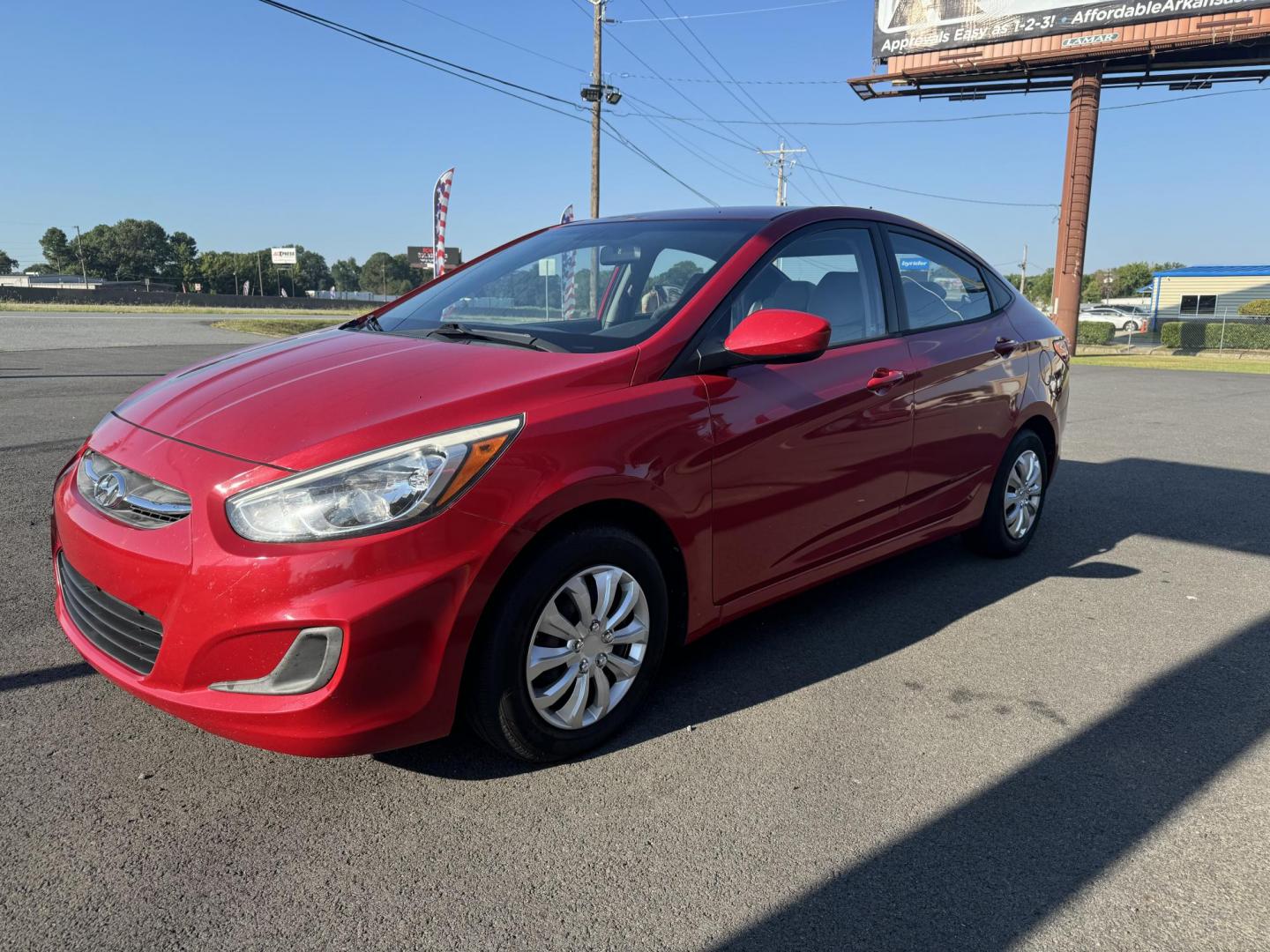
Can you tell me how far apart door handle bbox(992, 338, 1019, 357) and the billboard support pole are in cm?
2237

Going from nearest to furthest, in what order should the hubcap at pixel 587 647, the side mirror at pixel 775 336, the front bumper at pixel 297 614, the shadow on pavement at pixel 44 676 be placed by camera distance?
the front bumper at pixel 297 614
the hubcap at pixel 587 647
the side mirror at pixel 775 336
the shadow on pavement at pixel 44 676

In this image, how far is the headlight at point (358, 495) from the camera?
223 cm

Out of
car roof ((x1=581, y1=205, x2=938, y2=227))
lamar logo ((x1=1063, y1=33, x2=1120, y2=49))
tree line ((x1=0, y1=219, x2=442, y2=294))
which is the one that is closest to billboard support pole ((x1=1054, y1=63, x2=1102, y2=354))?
lamar logo ((x1=1063, y1=33, x2=1120, y2=49))

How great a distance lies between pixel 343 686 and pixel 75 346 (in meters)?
18.0

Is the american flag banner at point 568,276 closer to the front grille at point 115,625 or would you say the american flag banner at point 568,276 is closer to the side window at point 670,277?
the side window at point 670,277

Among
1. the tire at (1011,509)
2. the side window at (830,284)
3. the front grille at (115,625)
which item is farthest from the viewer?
the tire at (1011,509)

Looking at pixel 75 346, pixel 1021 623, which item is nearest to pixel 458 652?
pixel 1021 623

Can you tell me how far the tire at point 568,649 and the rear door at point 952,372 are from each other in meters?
1.65

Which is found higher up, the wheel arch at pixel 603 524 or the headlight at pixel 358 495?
the headlight at pixel 358 495

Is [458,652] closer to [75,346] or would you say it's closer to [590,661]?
[590,661]

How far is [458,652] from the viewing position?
237 centimetres

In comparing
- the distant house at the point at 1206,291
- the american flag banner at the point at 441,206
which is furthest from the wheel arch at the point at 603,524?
the distant house at the point at 1206,291

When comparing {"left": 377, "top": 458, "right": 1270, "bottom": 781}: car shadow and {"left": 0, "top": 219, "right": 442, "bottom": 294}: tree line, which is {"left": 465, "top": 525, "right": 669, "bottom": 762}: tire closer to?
{"left": 377, "top": 458, "right": 1270, "bottom": 781}: car shadow

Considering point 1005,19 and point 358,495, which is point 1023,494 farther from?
point 1005,19
